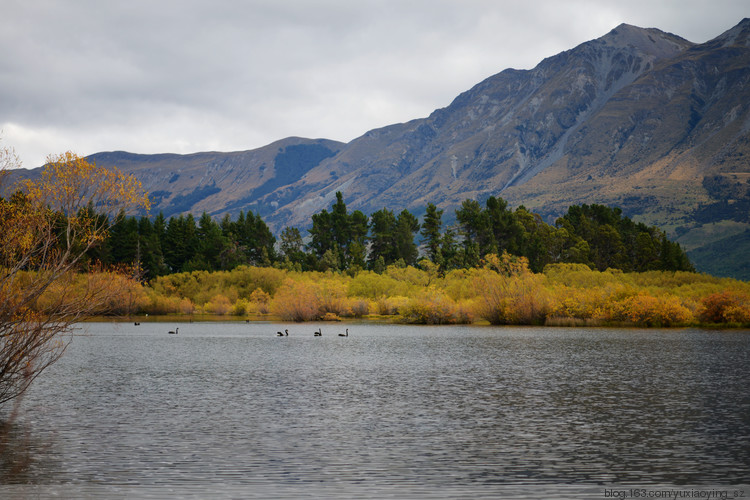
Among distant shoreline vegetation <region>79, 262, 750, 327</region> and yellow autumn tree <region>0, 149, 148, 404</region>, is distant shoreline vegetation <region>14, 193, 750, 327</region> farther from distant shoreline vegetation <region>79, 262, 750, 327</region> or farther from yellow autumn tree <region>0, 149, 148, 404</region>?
yellow autumn tree <region>0, 149, 148, 404</region>

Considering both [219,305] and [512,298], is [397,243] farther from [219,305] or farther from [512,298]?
[512,298]

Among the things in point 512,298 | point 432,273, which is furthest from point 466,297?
point 432,273

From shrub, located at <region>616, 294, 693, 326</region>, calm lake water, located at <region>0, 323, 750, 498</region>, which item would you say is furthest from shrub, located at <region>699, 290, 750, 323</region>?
calm lake water, located at <region>0, 323, 750, 498</region>

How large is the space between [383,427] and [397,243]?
4542 inches

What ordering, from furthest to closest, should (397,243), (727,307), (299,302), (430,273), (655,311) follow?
(397,243) < (430,273) < (299,302) < (655,311) < (727,307)

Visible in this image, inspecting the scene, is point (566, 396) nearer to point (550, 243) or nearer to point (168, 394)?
point (168, 394)

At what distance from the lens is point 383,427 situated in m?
20.5

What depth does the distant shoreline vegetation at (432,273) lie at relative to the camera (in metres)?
75.7

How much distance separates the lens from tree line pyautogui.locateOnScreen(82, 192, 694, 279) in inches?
4705

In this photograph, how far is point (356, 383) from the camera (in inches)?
1225

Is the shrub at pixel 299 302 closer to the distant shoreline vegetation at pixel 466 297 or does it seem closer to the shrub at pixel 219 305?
the distant shoreline vegetation at pixel 466 297

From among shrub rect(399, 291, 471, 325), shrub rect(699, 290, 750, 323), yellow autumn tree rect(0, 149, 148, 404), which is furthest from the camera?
shrub rect(399, 291, 471, 325)

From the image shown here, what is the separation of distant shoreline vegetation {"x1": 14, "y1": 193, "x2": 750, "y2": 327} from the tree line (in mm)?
258

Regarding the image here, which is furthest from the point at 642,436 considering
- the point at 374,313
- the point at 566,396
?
the point at 374,313
